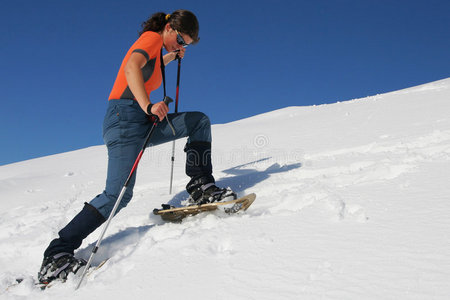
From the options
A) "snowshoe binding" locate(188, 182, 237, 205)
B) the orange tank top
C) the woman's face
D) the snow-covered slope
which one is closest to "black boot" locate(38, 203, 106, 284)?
the snow-covered slope

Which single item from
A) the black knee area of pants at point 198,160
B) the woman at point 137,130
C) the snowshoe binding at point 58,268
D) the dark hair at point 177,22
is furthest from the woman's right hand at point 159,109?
the snowshoe binding at point 58,268

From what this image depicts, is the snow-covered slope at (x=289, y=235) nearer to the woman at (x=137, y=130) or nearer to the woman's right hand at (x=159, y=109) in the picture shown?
the woman at (x=137, y=130)

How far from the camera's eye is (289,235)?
2389mm

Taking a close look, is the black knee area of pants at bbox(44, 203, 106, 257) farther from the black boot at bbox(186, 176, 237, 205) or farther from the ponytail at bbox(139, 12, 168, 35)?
the ponytail at bbox(139, 12, 168, 35)

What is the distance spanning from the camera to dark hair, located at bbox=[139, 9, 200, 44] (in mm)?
3119

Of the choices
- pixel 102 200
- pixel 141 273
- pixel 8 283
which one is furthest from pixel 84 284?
pixel 8 283

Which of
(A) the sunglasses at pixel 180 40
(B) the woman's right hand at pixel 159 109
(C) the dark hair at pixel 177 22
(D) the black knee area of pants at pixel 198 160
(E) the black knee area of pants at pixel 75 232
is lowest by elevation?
(E) the black knee area of pants at pixel 75 232

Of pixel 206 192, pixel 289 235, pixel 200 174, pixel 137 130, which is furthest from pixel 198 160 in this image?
pixel 289 235

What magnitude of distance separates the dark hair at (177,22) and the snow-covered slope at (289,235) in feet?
5.82

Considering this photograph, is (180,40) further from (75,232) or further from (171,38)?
(75,232)

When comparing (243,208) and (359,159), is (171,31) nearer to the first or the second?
(243,208)

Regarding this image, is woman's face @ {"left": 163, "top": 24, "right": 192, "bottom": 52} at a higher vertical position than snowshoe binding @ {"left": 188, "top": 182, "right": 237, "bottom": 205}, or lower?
higher

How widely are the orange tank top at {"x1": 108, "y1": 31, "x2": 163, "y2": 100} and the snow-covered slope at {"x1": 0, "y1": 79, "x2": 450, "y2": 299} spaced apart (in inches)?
51.9

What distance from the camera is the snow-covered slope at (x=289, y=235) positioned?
1829 millimetres
